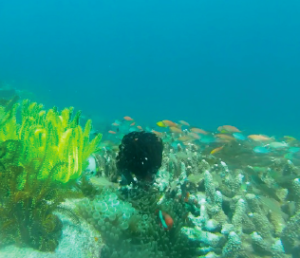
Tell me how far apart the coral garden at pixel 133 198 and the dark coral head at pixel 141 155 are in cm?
2

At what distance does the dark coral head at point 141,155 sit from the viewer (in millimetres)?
4480

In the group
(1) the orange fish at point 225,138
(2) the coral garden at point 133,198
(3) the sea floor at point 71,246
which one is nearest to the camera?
(3) the sea floor at point 71,246


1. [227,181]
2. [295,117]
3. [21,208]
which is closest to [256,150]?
[227,181]

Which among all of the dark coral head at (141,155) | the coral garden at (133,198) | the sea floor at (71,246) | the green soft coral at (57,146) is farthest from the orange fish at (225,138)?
the sea floor at (71,246)

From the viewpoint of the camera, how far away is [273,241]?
4852 mm

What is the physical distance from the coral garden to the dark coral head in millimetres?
17

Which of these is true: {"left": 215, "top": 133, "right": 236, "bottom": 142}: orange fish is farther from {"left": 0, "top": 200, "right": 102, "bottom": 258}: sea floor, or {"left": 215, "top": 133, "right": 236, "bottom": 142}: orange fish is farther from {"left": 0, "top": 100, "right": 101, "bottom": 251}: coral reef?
{"left": 0, "top": 200, "right": 102, "bottom": 258}: sea floor

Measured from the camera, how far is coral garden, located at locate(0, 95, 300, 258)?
10.4 feet

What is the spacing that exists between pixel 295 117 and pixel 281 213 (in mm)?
103024

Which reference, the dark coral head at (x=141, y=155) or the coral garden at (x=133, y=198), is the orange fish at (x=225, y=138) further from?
the dark coral head at (x=141, y=155)

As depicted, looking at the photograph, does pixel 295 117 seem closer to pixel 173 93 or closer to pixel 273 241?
pixel 173 93

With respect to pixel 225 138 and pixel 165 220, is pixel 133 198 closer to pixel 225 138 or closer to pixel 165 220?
pixel 165 220

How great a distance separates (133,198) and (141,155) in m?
0.75

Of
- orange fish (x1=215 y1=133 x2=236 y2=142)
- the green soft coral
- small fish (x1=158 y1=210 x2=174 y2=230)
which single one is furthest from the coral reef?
orange fish (x1=215 y1=133 x2=236 y2=142)
